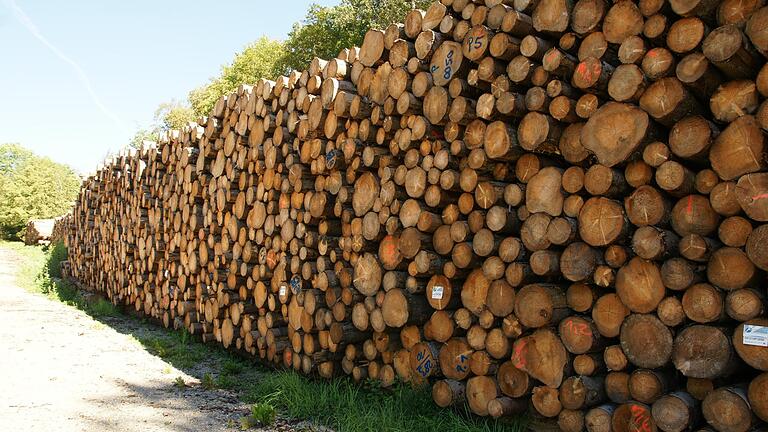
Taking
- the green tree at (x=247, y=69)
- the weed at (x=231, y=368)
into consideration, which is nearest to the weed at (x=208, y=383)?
the weed at (x=231, y=368)

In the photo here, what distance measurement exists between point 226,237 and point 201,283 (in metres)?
0.86

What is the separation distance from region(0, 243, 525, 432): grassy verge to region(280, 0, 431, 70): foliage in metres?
14.0

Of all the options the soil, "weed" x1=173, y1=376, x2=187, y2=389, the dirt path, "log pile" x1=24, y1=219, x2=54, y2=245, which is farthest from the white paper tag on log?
"log pile" x1=24, y1=219, x2=54, y2=245

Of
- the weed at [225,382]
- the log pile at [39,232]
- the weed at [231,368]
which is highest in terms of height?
the log pile at [39,232]

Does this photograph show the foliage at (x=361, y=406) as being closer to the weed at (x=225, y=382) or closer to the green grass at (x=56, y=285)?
the weed at (x=225, y=382)

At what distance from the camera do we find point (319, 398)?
398 centimetres

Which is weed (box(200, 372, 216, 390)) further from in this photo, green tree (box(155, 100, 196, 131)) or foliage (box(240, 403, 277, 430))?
green tree (box(155, 100, 196, 131))

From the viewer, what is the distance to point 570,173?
2914mm

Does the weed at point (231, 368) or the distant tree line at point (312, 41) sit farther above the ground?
the distant tree line at point (312, 41)

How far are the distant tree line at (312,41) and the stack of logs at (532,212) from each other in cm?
1261

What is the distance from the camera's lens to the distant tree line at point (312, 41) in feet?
59.1

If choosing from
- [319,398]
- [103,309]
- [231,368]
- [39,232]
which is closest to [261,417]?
[319,398]

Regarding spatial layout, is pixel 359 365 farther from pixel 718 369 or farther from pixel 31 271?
pixel 31 271

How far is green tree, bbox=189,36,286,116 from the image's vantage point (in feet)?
77.6
